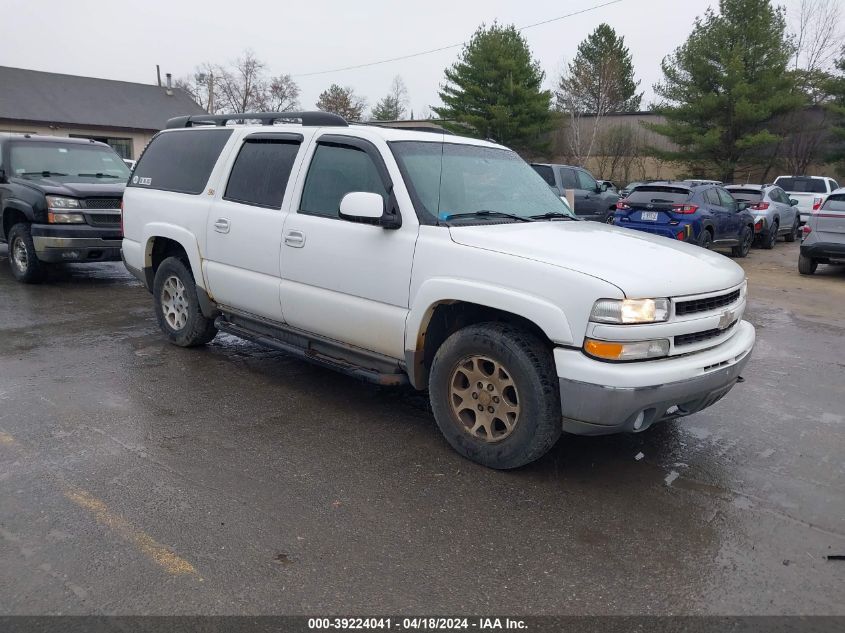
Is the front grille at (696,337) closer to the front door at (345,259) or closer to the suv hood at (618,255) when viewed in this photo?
the suv hood at (618,255)

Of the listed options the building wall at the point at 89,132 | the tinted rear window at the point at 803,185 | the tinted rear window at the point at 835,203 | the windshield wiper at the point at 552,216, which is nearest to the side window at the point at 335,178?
the windshield wiper at the point at 552,216

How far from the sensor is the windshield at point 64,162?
10016 mm

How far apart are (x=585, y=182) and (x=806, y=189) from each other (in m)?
10.3

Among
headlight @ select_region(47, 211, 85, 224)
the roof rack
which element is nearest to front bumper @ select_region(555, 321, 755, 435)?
the roof rack

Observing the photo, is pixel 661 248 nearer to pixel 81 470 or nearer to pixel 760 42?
pixel 81 470

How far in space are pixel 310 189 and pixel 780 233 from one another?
746 inches

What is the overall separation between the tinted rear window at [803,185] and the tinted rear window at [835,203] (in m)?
11.3

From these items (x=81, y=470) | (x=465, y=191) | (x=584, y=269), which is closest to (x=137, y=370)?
(x=81, y=470)

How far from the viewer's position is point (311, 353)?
5.03 meters

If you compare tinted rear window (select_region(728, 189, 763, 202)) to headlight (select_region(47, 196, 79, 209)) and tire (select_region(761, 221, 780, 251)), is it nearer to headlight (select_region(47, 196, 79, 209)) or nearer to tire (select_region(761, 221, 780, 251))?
tire (select_region(761, 221, 780, 251))

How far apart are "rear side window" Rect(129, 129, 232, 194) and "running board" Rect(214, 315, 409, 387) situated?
1.26m

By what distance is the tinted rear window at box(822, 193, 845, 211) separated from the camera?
12.2 metres

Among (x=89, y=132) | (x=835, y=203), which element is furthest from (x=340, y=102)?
(x=835, y=203)

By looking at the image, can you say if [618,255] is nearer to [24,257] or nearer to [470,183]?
[470,183]
